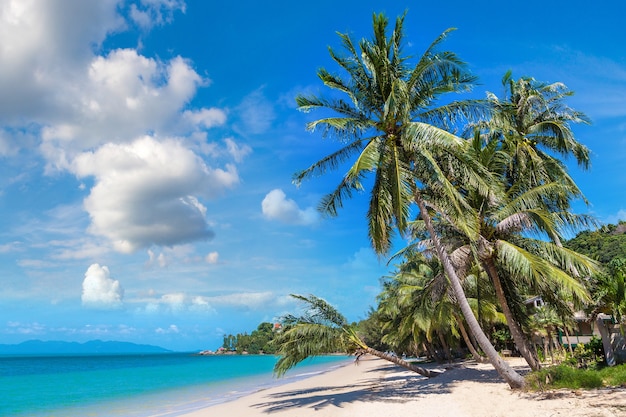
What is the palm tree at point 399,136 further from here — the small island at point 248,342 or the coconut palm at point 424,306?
the small island at point 248,342

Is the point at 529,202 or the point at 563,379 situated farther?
the point at 529,202

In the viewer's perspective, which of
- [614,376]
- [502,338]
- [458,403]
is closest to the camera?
[614,376]

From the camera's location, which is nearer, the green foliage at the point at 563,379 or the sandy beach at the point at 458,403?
the sandy beach at the point at 458,403

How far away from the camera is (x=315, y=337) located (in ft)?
52.1

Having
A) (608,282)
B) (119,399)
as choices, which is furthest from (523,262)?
(119,399)

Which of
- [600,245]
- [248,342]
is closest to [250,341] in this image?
[248,342]

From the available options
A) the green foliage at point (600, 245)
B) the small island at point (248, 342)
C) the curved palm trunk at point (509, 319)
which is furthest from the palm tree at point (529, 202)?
the small island at point (248, 342)

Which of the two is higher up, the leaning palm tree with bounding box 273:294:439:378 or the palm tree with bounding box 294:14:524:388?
the palm tree with bounding box 294:14:524:388

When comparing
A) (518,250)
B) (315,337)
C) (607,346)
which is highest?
(518,250)

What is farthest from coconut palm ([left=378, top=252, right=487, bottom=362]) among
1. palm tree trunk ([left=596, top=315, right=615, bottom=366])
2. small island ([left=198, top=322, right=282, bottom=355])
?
small island ([left=198, top=322, right=282, bottom=355])

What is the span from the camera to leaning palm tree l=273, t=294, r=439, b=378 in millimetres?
15766

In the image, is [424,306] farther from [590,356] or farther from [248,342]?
[248,342]

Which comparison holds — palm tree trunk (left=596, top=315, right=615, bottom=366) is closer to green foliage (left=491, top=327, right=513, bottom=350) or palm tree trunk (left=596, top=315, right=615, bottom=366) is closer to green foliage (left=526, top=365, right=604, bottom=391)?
green foliage (left=526, top=365, right=604, bottom=391)

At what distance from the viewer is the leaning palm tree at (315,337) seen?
1577 cm
